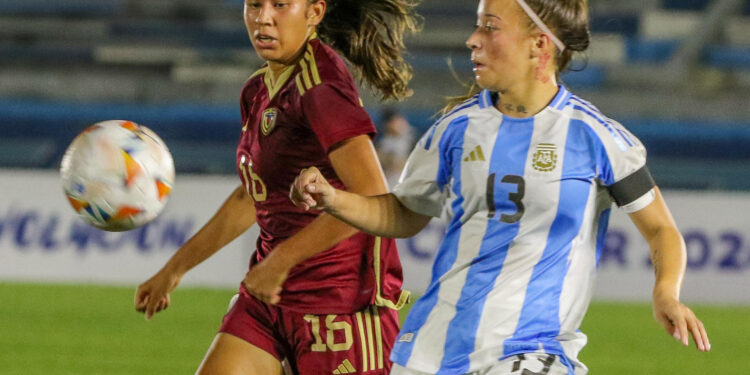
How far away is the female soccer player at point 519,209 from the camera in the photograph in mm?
3033

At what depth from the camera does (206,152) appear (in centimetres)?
1525

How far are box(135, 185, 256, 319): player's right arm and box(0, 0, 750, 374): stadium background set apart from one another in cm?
317

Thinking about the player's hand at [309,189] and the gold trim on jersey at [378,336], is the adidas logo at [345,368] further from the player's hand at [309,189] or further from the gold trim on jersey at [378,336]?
the player's hand at [309,189]

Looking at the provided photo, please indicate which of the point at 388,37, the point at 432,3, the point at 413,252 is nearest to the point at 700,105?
the point at 432,3

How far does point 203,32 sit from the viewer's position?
670 inches

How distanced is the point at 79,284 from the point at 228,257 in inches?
57.2

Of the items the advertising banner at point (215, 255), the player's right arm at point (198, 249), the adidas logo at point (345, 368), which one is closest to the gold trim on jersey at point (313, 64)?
the player's right arm at point (198, 249)

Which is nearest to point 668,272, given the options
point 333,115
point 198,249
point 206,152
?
point 333,115

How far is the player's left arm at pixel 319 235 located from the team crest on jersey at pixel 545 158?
1.81 feet

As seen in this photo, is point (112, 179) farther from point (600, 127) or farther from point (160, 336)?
point (160, 336)

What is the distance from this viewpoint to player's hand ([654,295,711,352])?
280cm

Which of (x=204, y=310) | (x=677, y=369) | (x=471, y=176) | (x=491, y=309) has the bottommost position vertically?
(x=204, y=310)

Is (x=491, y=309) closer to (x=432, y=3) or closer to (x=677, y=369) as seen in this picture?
(x=677, y=369)

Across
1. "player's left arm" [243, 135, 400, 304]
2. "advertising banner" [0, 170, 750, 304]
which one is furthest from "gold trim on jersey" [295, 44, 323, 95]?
"advertising banner" [0, 170, 750, 304]
